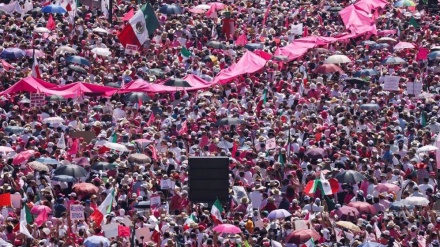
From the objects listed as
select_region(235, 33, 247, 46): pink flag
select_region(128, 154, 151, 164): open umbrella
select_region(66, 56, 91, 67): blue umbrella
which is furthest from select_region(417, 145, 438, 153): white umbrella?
select_region(235, 33, 247, 46): pink flag

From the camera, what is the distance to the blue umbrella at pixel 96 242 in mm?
27453

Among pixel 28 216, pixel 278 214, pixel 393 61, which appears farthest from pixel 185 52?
pixel 28 216

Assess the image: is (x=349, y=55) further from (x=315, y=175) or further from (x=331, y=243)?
(x=331, y=243)

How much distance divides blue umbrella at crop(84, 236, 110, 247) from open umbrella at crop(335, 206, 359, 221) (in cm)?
438

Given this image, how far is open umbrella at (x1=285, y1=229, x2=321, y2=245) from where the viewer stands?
92.3 ft

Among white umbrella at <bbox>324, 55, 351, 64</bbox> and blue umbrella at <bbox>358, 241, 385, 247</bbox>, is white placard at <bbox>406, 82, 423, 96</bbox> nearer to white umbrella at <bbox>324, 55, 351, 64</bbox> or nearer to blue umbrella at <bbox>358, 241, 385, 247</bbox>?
white umbrella at <bbox>324, 55, 351, 64</bbox>

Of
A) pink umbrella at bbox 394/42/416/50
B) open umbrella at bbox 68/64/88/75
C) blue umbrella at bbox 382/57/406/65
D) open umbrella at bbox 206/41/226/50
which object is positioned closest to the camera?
open umbrella at bbox 68/64/88/75

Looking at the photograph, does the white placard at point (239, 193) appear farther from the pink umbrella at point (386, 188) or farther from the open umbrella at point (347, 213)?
the pink umbrella at point (386, 188)

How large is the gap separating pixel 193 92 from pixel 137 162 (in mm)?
7226

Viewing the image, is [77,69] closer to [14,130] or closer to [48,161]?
[14,130]

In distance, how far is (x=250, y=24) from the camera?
158 feet

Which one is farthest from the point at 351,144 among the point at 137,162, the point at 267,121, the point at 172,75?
the point at 172,75

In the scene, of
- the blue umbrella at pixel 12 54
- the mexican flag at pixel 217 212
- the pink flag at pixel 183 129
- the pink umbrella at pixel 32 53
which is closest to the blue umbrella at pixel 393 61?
the pink flag at pixel 183 129

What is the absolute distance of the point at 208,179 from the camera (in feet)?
99.5
